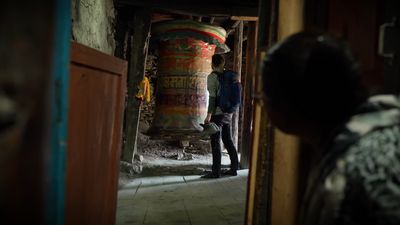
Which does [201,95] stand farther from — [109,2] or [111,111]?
[111,111]

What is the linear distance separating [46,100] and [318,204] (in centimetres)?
71

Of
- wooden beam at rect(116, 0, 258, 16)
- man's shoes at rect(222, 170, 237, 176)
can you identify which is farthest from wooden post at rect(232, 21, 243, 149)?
man's shoes at rect(222, 170, 237, 176)

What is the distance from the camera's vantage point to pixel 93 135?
209cm

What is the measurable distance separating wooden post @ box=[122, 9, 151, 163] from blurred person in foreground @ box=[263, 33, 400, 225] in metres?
4.99

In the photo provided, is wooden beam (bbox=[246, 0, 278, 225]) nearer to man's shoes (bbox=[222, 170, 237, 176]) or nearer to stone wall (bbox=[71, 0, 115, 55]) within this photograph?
stone wall (bbox=[71, 0, 115, 55])

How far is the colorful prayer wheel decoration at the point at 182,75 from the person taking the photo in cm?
632

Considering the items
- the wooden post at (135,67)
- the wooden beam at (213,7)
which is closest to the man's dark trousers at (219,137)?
the wooden post at (135,67)

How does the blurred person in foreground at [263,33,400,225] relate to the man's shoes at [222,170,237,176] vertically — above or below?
above

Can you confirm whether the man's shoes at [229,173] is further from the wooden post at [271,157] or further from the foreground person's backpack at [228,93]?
the wooden post at [271,157]

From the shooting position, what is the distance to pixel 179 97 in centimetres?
643

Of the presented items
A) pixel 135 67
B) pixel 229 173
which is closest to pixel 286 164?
pixel 229 173

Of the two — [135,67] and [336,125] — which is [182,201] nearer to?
[135,67]

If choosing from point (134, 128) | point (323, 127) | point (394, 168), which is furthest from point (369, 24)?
point (134, 128)

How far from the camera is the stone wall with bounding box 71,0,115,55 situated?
2584mm
